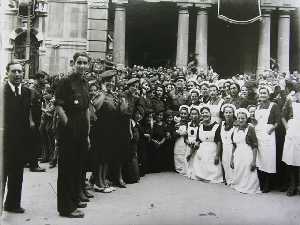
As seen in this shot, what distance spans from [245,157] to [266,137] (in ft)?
1.58

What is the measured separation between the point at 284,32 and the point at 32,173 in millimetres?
14143

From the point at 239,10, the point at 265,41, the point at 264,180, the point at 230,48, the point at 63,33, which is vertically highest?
the point at 239,10

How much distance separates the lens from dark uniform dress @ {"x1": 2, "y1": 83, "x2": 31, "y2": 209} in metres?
5.63

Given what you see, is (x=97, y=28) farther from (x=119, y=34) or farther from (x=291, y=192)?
(x=291, y=192)

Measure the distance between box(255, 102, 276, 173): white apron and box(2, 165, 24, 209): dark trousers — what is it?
12.9ft

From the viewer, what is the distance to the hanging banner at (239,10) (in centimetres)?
1761

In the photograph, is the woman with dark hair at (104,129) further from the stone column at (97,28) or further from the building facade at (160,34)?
the stone column at (97,28)

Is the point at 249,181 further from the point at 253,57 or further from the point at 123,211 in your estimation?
the point at 253,57

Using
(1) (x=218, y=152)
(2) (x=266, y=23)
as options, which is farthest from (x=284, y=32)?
(1) (x=218, y=152)

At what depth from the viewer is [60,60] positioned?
1791 centimetres

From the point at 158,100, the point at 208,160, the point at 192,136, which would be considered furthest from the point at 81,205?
the point at 158,100

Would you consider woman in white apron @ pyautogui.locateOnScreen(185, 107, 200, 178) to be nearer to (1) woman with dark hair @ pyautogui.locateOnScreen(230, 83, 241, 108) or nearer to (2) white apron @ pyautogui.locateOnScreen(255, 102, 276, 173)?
(1) woman with dark hair @ pyautogui.locateOnScreen(230, 83, 241, 108)

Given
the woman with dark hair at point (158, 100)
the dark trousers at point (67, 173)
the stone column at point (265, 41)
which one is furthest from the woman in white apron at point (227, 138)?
the stone column at point (265, 41)

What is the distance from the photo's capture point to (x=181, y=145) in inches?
368
